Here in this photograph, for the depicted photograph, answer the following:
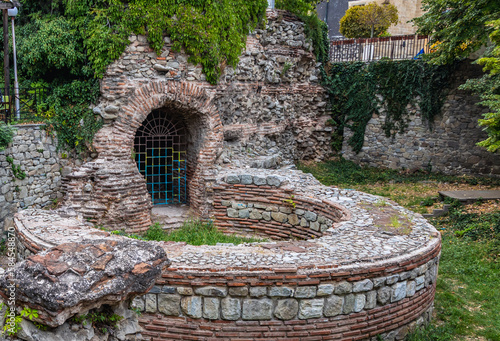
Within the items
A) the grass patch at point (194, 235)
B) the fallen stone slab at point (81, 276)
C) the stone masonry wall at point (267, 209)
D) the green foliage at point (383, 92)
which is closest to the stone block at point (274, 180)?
the stone masonry wall at point (267, 209)

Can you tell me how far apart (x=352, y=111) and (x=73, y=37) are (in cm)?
922

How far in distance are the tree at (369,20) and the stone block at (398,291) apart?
14.8 metres

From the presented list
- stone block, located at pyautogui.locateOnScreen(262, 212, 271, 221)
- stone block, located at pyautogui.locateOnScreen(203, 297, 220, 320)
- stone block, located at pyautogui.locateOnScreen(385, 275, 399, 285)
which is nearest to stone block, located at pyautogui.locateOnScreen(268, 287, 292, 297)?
stone block, located at pyautogui.locateOnScreen(203, 297, 220, 320)

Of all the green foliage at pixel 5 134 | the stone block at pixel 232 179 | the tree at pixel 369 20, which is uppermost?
the tree at pixel 369 20

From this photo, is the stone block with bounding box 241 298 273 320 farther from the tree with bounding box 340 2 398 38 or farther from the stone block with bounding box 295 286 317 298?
the tree with bounding box 340 2 398 38

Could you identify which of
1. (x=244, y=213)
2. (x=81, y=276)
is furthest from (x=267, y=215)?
(x=81, y=276)

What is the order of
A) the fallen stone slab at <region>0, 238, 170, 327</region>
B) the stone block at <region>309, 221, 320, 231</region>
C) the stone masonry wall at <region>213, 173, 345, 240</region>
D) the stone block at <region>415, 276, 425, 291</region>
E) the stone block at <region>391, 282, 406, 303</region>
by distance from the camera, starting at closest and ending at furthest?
the fallen stone slab at <region>0, 238, 170, 327</region>
the stone block at <region>391, 282, 406, 303</region>
the stone block at <region>415, 276, 425, 291</region>
the stone block at <region>309, 221, 320, 231</region>
the stone masonry wall at <region>213, 173, 345, 240</region>

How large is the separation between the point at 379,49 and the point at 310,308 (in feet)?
40.7

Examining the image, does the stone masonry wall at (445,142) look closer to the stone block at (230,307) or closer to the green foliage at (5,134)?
the green foliage at (5,134)

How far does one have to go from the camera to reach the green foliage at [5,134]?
7.83 metres

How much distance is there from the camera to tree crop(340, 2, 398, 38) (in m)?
18.0

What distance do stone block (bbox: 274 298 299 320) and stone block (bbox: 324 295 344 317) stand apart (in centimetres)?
33

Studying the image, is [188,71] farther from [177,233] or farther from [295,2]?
[295,2]

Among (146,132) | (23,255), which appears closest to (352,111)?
(146,132)
